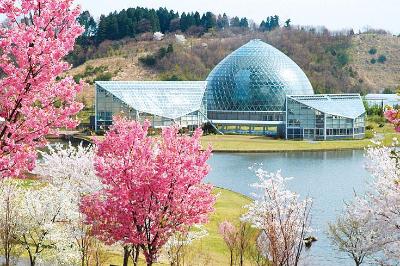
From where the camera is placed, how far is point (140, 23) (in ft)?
467

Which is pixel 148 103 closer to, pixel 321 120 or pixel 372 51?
pixel 321 120

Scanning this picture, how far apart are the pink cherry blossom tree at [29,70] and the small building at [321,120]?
6036cm

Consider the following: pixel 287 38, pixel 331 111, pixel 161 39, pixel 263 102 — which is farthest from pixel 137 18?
pixel 331 111

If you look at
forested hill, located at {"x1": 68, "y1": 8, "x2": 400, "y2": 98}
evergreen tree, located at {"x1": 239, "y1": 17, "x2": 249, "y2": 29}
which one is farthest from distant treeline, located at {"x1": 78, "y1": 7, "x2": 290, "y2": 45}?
evergreen tree, located at {"x1": 239, "y1": 17, "x2": 249, "y2": 29}

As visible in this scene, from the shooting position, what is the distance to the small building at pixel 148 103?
7031cm

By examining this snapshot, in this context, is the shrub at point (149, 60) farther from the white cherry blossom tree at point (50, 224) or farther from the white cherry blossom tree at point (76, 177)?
the white cherry blossom tree at point (50, 224)

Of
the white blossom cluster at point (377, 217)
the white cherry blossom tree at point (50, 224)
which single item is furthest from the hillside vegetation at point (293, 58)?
the white cherry blossom tree at point (50, 224)

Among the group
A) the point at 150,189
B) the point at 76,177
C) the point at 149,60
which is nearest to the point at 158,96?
the point at 149,60

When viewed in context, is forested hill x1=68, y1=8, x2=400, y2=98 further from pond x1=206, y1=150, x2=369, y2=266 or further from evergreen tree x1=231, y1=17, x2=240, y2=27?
pond x1=206, y1=150, x2=369, y2=266

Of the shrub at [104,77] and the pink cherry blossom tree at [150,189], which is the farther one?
the shrub at [104,77]

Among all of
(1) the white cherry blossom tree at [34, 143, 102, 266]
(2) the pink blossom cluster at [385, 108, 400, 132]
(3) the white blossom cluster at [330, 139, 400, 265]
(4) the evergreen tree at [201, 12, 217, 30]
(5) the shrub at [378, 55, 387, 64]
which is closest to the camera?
(2) the pink blossom cluster at [385, 108, 400, 132]

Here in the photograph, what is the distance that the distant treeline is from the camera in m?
138

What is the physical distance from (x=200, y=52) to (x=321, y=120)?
5741 centimetres

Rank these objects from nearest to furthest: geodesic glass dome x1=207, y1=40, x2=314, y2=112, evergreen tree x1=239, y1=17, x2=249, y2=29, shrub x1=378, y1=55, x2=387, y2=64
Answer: geodesic glass dome x1=207, y1=40, x2=314, y2=112, shrub x1=378, y1=55, x2=387, y2=64, evergreen tree x1=239, y1=17, x2=249, y2=29
